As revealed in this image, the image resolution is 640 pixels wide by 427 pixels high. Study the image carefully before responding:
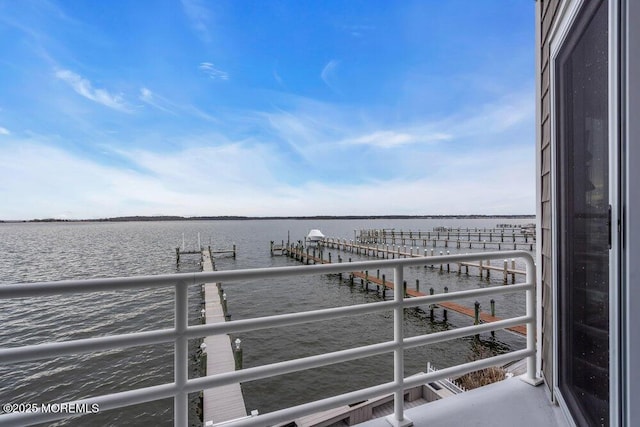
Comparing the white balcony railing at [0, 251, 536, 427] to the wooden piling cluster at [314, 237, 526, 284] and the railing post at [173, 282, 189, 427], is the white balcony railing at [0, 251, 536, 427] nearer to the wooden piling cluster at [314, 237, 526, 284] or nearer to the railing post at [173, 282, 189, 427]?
the railing post at [173, 282, 189, 427]

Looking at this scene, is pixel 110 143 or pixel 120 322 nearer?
pixel 120 322

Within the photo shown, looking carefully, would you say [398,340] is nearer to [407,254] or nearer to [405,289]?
[405,289]

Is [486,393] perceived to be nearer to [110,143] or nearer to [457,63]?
[457,63]

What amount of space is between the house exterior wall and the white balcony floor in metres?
0.15

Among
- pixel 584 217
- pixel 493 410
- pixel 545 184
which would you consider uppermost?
pixel 545 184

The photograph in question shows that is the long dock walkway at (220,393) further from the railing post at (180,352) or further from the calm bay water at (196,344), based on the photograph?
the railing post at (180,352)

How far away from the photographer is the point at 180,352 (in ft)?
3.70

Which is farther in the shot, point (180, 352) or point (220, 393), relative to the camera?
point (220, 393)

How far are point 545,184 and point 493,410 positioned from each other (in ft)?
4.31

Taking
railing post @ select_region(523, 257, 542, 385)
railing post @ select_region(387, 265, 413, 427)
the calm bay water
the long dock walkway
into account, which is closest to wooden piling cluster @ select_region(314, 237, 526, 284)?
the calm bay water

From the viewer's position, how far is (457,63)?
27.5 ft

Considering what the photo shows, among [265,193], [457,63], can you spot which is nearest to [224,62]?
[457,63]

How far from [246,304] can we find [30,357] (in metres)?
12.7

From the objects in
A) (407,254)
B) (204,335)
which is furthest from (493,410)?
(407,254)
